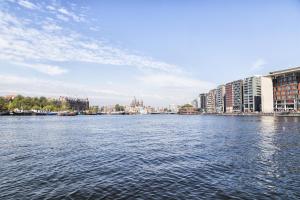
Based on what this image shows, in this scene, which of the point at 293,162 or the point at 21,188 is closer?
the point at 21,188

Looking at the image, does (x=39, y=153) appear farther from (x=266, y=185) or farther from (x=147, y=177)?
(x=266, y=185)

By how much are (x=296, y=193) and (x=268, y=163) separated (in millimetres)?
11710

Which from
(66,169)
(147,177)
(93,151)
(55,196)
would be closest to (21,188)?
(55,196)

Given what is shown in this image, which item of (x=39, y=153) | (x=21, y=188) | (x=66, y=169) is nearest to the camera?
(x=21, y=188)

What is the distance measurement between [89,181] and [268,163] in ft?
68.9

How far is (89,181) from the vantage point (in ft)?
80.6

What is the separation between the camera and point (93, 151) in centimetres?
4172

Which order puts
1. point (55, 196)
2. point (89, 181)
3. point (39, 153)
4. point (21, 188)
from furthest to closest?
1. point (39, 153)
2. point (89, 181)
3. point (21, 188)
4. point (55, 196)

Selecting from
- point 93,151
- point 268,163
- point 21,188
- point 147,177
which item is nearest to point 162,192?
point 147,177

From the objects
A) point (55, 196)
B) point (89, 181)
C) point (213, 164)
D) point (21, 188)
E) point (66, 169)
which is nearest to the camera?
point (55, 196)

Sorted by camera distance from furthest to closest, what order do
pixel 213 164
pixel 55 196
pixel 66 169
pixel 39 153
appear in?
pixel 39 153, pixel 213 164, pixel 66 169, pixel 55 196

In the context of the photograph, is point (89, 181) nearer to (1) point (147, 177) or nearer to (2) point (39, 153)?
(1) point (147, 177)

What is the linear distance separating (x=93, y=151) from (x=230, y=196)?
25759mm

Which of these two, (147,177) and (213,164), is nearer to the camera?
(147,177)
